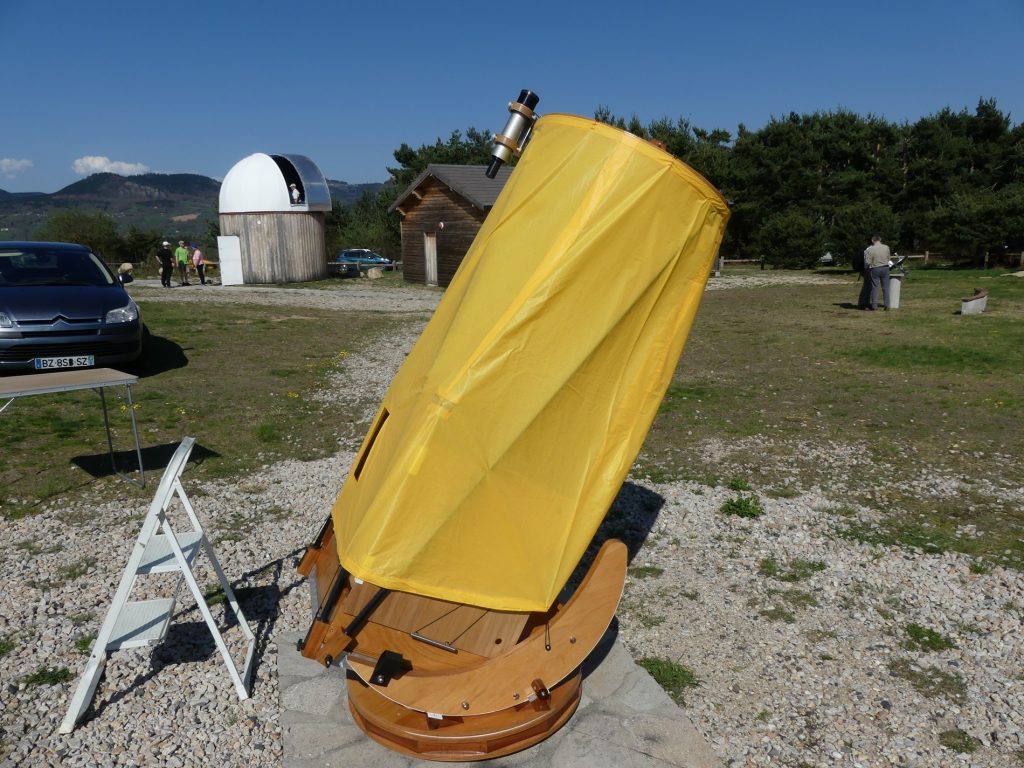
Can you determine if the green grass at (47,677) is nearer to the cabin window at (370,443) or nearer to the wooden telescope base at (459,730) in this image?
the wooden telescope base at (459,730)

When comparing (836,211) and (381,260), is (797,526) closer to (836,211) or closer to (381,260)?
(381,260)

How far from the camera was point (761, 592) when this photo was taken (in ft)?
20.4

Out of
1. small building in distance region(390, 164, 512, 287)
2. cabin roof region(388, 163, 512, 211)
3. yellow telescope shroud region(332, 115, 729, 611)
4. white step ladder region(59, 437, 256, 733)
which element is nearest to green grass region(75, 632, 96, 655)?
white step ladder region(59, 437, 256, 733)

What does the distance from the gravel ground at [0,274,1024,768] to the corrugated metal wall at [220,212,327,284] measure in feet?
88.5

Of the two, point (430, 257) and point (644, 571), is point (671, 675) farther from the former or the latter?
point (430, 257)

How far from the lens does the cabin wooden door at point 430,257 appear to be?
112ft

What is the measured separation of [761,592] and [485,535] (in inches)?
125

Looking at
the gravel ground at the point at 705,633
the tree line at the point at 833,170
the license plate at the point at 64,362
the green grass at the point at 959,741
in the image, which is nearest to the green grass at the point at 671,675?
the gravel ground at the point at 705,633

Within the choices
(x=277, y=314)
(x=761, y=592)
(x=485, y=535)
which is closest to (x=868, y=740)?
(x=761, y=592)

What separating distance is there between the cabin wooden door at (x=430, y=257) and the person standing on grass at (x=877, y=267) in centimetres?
1806

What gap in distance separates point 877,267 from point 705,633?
67.7 ft

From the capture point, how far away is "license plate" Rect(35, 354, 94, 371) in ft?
38.4

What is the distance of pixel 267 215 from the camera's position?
3316 centimetres

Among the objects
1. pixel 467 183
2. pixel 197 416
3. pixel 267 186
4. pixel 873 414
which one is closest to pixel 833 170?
pixel 467 183
